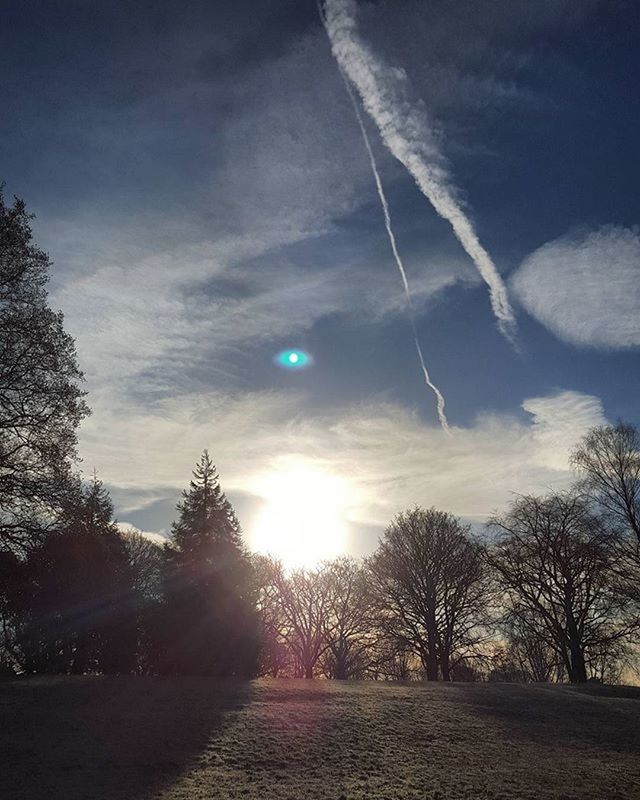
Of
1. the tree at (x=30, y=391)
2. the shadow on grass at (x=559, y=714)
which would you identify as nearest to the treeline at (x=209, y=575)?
the tree at (x=30, y=391)

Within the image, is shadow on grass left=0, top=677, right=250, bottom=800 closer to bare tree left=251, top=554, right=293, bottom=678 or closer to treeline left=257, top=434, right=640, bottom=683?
treeline left=257, top=434, right=640, bottom=683

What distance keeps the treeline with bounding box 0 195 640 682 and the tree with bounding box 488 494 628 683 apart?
0.09 m

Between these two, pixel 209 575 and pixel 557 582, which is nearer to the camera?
pixel 209 575

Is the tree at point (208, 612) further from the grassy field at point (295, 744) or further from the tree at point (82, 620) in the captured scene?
the grassy field at point (295, 744)

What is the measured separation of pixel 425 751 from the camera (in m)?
12.1

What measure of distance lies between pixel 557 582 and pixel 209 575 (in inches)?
833

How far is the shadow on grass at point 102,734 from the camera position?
28.9ft

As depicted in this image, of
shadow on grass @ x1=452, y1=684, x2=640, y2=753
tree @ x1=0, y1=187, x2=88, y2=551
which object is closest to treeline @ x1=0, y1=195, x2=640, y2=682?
tree @ x1=0, y1=187, x2=88, y2=551

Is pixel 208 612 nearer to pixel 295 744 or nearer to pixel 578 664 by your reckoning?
pixel 295 744

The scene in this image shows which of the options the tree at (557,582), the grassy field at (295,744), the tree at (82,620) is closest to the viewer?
the grassy field at (295,744)

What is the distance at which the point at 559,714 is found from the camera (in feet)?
57.1

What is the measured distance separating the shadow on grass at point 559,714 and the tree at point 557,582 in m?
7.57

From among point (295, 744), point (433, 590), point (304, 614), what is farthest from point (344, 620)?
point (295, 744)

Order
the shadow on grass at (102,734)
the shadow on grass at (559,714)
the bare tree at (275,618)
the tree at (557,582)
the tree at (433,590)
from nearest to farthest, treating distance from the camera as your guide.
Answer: the shadow on grass at (102,734)
the shadow on grass at (559,714)
the tree at (557,582)
the tree at (433,590)
the bare tree at (275,618)
